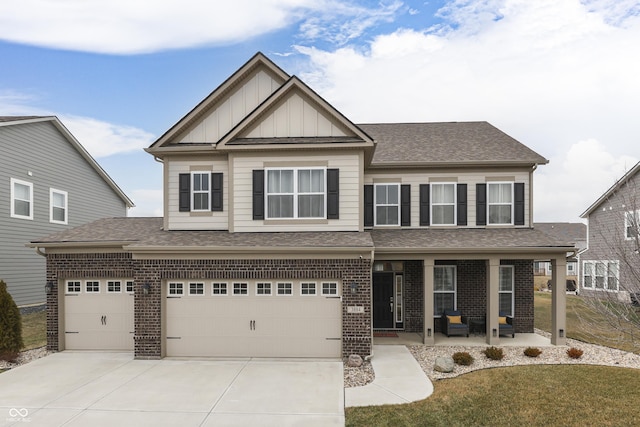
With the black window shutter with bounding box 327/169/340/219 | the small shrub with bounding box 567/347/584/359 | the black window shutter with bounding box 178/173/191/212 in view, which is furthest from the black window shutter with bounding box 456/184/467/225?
the black window shutter with bounding box 178/173/191/212

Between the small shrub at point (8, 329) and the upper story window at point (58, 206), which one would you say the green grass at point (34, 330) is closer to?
the small shrub at point (8, 329)

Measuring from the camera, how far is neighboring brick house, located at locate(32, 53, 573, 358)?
1250 cm

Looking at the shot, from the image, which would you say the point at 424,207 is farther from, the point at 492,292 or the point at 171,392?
the point at 171,392

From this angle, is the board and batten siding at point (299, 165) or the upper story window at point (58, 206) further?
the upper story window at point (58, 206)

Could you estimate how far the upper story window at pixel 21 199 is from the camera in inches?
781

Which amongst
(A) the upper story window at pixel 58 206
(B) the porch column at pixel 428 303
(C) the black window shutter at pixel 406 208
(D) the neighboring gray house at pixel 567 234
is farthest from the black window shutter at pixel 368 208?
(D) the neighboring gray house at pixel 567 234

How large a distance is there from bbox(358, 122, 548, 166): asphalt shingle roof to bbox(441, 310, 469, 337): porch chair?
5476 mm

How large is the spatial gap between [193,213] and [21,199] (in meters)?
11.7

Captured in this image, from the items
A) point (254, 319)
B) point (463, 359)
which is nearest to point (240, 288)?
point (254, 319)

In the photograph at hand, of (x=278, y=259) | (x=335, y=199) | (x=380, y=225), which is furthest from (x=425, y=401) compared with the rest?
(x=380, y=225)

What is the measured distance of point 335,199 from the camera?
13367 millimetres

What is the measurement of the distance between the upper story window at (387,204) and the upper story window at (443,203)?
1.32 m

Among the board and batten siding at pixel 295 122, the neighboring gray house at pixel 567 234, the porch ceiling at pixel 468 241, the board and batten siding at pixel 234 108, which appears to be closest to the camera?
the board and batten siding at pixel 295 122

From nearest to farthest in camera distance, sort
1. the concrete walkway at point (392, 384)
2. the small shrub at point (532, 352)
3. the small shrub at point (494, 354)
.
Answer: the concrete walkway at point (392, 384)
the small shrub at point (494, 354)
the small shrub at point (532, 352)
